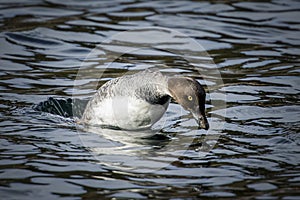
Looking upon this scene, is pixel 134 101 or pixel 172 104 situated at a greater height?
pixel 134 101

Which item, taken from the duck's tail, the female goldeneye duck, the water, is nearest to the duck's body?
the female goldeneye duck

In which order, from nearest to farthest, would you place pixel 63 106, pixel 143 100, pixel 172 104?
pixel 143 100, pixel 63 106, pixel 172 104

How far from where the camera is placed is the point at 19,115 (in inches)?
351

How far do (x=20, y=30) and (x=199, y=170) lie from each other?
7.50 metres

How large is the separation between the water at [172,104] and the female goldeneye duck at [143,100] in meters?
0.23

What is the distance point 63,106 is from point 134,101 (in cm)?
197

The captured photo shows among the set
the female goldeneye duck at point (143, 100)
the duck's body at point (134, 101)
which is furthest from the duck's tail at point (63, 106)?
the duck's body at point (134, 101)

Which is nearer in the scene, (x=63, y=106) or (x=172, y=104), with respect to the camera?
(x=63, y=106)

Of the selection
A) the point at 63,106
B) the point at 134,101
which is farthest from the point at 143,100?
the point at 63,106

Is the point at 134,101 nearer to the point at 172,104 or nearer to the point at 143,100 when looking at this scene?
the point at 143,100

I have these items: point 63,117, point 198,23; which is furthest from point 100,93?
point 198,23

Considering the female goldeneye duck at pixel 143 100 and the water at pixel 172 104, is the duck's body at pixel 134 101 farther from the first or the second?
the water at pixel 172 104

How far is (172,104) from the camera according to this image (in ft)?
31.8

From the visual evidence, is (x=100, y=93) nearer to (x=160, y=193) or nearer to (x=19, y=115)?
(x=19, y=115)
